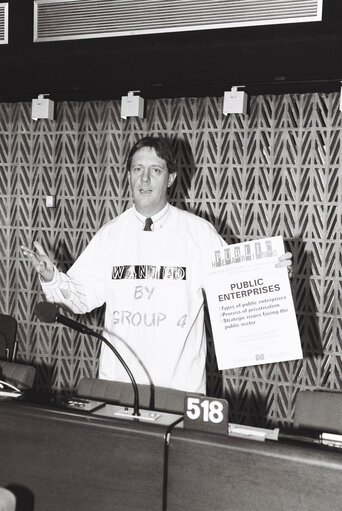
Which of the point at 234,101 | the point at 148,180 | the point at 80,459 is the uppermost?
the point at 234,101

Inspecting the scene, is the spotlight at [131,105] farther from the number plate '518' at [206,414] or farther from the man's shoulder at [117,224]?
the number plate '518' at [206,414]

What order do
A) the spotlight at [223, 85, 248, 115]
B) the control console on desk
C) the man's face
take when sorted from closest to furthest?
the control console on desk, the man's face, the spotlight at [223, 85, 248, 115]

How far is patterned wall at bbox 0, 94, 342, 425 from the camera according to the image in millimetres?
3842

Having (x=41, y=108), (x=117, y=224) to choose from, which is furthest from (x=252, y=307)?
(x=41, y=108)

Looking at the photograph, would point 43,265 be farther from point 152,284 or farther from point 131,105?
point 131,105

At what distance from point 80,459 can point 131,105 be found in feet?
9.95

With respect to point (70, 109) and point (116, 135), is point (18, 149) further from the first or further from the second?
point (116, 135)

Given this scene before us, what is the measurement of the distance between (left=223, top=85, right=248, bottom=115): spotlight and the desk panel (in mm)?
2755

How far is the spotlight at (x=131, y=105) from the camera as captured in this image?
404 cm

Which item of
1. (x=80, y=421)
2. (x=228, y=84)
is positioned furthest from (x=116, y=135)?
(x=80, y=421)

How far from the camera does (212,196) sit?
4.10 meters

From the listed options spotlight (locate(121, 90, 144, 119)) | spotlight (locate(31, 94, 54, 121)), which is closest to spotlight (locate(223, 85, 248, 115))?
spotlight (locate(121, 90, 144, 119))

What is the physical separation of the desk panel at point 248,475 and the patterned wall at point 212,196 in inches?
102

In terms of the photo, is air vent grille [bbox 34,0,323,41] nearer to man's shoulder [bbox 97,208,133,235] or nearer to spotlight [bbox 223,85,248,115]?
spotlight [bbox 223,85,248,115]
